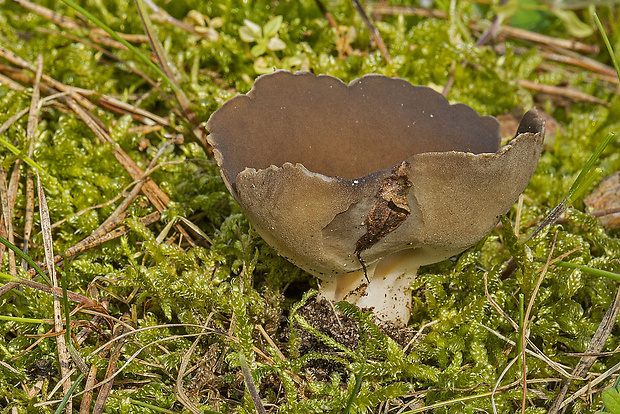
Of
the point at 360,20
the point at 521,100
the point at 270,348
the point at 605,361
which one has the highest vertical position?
the point at 360,20

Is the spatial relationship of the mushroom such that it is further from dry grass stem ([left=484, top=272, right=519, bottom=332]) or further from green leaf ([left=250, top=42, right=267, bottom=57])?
green leaf ([left=250, top=42, right=267, bottom=57])

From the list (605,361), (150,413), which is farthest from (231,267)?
(605,361)

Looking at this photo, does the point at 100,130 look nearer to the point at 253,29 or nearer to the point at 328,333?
the point at 253,29

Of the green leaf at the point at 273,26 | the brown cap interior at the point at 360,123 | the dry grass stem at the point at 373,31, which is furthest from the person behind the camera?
the dry grass stem at the point at 373,31

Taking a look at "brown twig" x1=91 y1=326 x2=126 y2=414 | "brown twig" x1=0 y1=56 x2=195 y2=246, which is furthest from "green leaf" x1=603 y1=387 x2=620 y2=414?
"brown twig" x1=0 y1=56 x2=195 y2=246

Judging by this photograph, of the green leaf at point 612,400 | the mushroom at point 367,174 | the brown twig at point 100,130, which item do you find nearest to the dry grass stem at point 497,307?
the mushroom at point 367,174

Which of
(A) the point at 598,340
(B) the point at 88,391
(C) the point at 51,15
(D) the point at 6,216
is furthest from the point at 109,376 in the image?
(C) the point at 51,15

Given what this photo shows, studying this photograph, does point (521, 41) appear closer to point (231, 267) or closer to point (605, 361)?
point (605, 361)

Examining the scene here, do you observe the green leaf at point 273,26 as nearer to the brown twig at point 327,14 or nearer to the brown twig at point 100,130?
the brown twig at point 327,14
